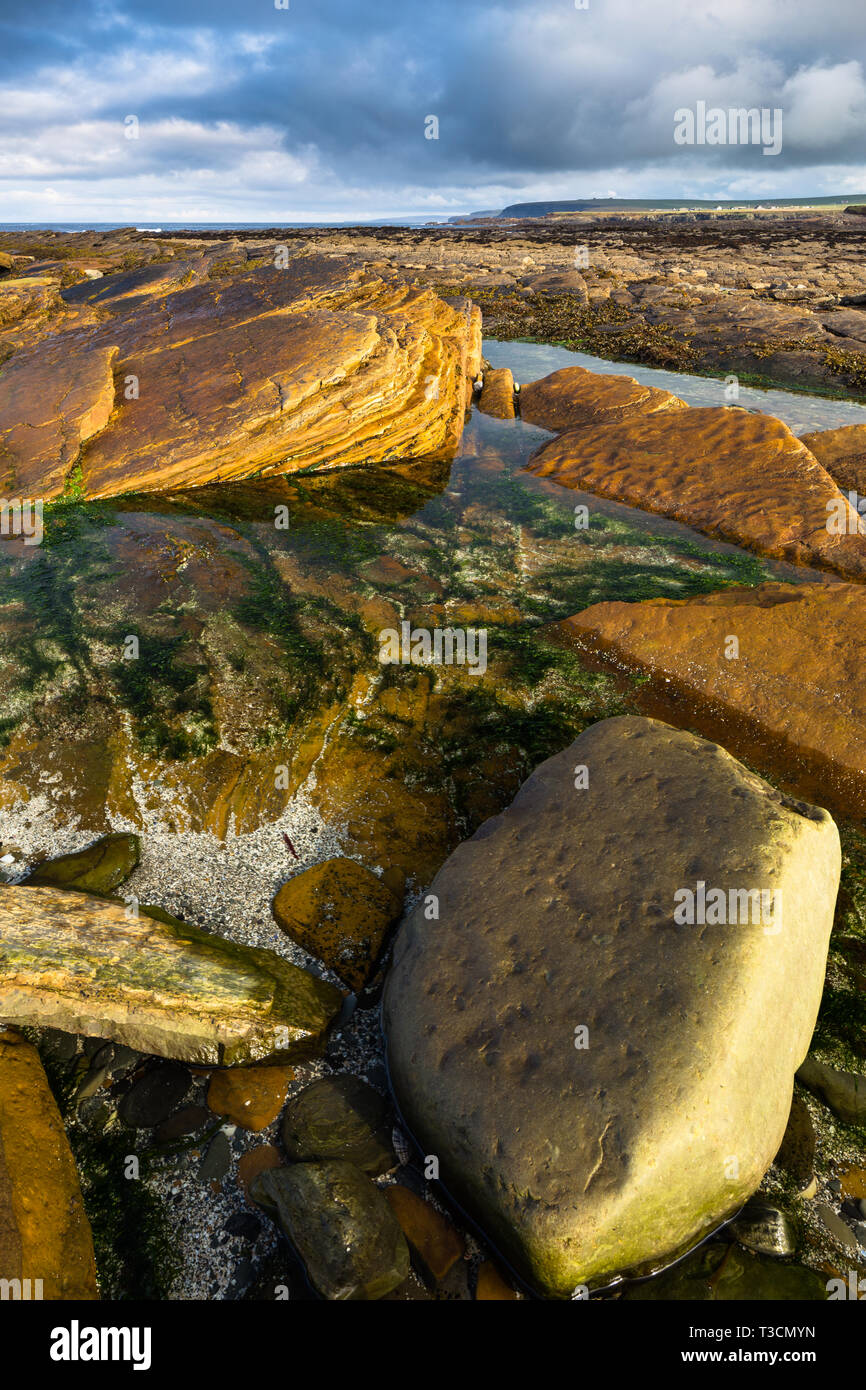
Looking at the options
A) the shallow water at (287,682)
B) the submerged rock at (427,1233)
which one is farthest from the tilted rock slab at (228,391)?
the submerged rock at (427,1233)

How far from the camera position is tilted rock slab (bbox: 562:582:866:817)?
25.8 feet

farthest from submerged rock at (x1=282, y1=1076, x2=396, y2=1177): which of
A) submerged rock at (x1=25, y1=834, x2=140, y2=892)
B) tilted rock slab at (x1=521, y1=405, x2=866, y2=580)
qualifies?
tilted rock slab at (x1=521, y1=405, x2=866, y2=580)

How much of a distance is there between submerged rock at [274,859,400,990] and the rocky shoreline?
4cm

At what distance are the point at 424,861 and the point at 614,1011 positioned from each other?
289 cm

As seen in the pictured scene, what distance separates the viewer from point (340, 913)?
6426 millimetres

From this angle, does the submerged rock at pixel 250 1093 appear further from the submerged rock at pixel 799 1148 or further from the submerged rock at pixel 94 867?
the submerged rock at pixel 799 1148

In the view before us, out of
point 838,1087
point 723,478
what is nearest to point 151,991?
point 838,1087

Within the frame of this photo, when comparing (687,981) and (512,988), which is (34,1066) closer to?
(512,988)

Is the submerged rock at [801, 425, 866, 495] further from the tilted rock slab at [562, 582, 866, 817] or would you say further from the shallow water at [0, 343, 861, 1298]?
the tilted rock slab at [562, 582, 866, 817]

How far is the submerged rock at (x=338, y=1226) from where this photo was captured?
3.98 metres

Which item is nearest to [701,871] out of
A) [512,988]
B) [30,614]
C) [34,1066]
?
[512,988]

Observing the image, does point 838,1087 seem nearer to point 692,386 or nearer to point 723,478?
point 723,478
